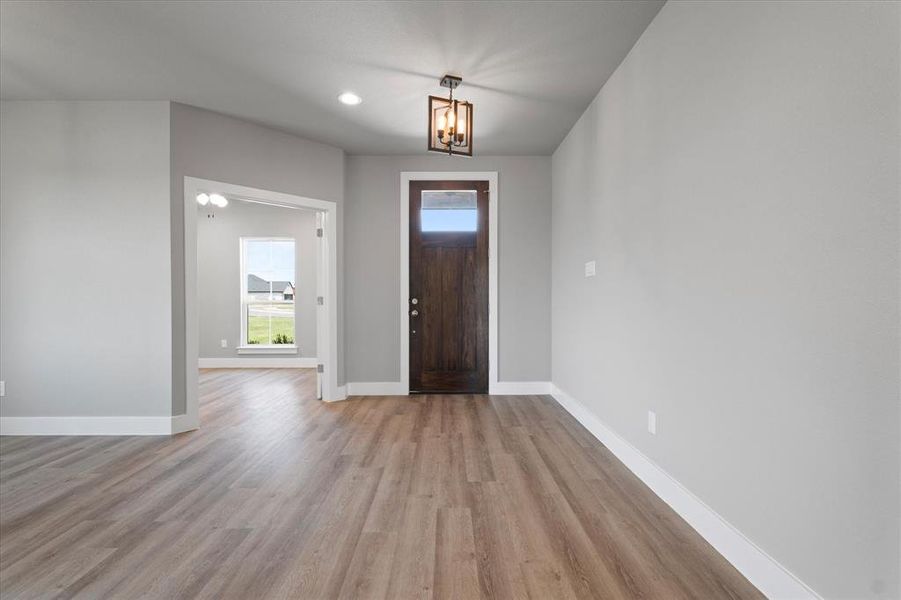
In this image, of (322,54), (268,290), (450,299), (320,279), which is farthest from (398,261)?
(268,290)

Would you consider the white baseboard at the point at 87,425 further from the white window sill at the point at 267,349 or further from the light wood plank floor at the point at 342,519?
the white window sill at the point at 267,349

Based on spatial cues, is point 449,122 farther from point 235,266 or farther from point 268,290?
point 235,266

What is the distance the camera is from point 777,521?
1.48 m

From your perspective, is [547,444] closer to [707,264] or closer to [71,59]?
[707,264]

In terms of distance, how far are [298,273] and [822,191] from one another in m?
6.81

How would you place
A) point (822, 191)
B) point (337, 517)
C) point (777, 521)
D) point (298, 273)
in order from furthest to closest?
point (298, 273), point (337, 517), point (777, 521), point (822, 191)

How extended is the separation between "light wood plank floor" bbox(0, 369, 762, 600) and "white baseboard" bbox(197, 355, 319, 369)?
3.44 metres

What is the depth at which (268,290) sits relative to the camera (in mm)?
7152

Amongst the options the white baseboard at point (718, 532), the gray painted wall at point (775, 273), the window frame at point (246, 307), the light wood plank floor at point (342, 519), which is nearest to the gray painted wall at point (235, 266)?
the window frame at point (246, 307)

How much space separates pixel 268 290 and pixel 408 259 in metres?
3.49

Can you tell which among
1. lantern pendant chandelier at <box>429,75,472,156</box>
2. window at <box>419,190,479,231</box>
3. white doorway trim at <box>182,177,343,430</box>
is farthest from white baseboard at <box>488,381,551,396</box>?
lantern pendant chandelier at <box>429,75,472,156</box>

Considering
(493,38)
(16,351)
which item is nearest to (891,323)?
(493,38)

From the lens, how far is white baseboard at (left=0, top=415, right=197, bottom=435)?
3.47m

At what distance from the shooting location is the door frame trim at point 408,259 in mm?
4824
